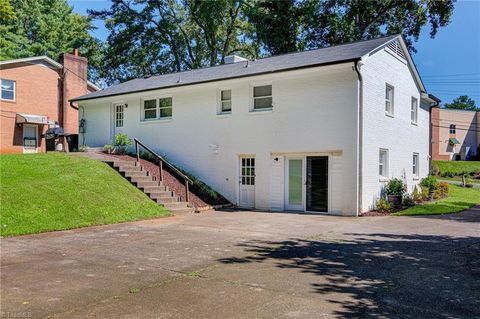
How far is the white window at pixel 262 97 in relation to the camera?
16.4m

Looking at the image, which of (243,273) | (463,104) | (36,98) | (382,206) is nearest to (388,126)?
(382,206)

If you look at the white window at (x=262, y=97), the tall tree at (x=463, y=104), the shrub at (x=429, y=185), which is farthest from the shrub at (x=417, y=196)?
the tall tree at (x=463, y=104)

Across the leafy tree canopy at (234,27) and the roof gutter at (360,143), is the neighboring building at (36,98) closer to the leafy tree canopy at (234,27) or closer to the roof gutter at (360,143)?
the leafy tree canopy at (234,27)

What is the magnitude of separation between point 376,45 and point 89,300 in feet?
48.4

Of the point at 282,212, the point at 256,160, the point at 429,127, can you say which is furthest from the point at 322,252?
the point at 429,127

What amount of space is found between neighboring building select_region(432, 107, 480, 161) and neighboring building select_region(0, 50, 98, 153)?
40.4 meters

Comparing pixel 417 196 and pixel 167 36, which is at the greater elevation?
pixel 167 36

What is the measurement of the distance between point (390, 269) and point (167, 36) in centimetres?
3775

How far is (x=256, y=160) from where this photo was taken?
648 inches

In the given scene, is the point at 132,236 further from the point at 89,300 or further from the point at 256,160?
the point at 256,160

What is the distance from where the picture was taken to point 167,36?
40062 millimetres

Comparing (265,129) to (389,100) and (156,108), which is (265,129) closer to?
(389,100)

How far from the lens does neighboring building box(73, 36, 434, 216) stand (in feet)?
47.5

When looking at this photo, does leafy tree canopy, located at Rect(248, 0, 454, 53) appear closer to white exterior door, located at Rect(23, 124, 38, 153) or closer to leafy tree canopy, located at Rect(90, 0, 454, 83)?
leafy tree canopy, located at Rect(90, 0, 454, 83)
